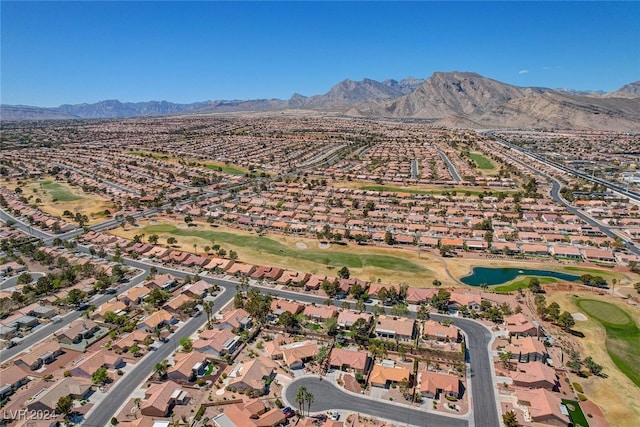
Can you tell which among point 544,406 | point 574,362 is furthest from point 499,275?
point 544,406

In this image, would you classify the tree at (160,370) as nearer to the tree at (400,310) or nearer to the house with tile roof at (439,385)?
the house with tile roof at (439,385)

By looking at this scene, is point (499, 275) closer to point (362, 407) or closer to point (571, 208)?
point (362, 407)

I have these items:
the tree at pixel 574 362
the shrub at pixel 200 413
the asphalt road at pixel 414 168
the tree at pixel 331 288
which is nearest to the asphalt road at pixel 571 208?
the asphalt road at pixel 414 168

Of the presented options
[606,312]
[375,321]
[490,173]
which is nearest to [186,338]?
[375,321]

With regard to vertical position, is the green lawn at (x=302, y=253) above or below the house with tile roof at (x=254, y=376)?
above

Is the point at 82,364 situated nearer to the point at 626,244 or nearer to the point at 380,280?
the point at 380,280
